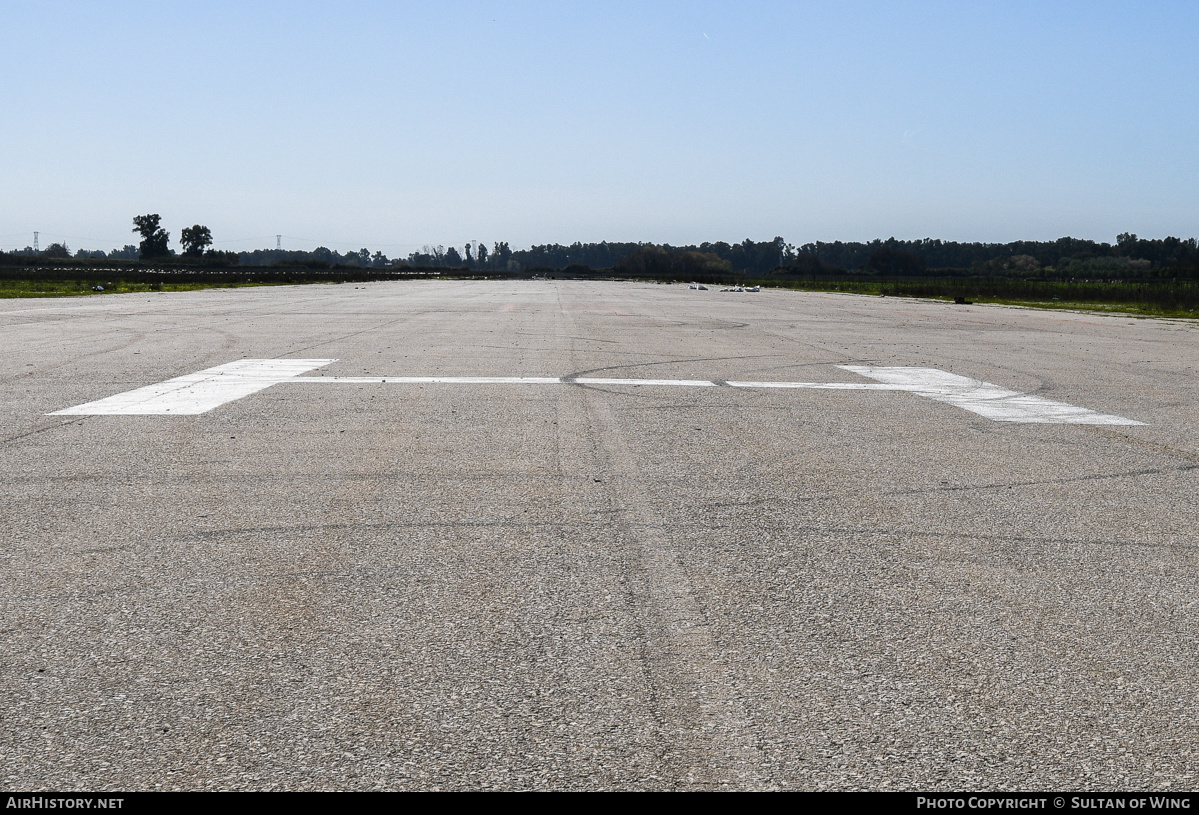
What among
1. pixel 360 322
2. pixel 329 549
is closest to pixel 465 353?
pixel 360 322

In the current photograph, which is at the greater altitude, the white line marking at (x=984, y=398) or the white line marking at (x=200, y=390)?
the white line marking at (x=200, y=390)

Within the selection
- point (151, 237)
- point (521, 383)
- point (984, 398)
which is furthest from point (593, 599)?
point (151, 237)

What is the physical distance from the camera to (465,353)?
581 inches

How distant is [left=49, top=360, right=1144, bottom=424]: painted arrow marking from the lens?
926 cm

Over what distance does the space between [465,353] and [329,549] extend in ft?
33.1

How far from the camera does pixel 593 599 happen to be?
4070 millimetres

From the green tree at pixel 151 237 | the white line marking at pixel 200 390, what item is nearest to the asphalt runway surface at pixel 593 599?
the white line marking at pixel 200 390

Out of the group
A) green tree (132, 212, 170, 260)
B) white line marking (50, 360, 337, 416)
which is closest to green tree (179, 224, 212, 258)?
green tree (132, 212, 170, 260)

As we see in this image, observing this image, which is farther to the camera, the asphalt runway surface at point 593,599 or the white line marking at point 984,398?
the white line marking at point 984,398

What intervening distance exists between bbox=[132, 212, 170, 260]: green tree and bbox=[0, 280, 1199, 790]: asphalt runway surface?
191 m

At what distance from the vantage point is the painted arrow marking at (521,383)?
30.4ft

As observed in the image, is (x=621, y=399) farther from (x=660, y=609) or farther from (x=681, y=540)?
(x=660, y=609)

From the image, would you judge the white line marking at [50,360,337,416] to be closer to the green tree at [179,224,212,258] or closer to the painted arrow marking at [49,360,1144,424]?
the painted arrow marking at [49,360,1144,424]

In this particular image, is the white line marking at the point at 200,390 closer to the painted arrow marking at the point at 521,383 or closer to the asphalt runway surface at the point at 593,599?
the painted arrow marking at the point at 521,383
